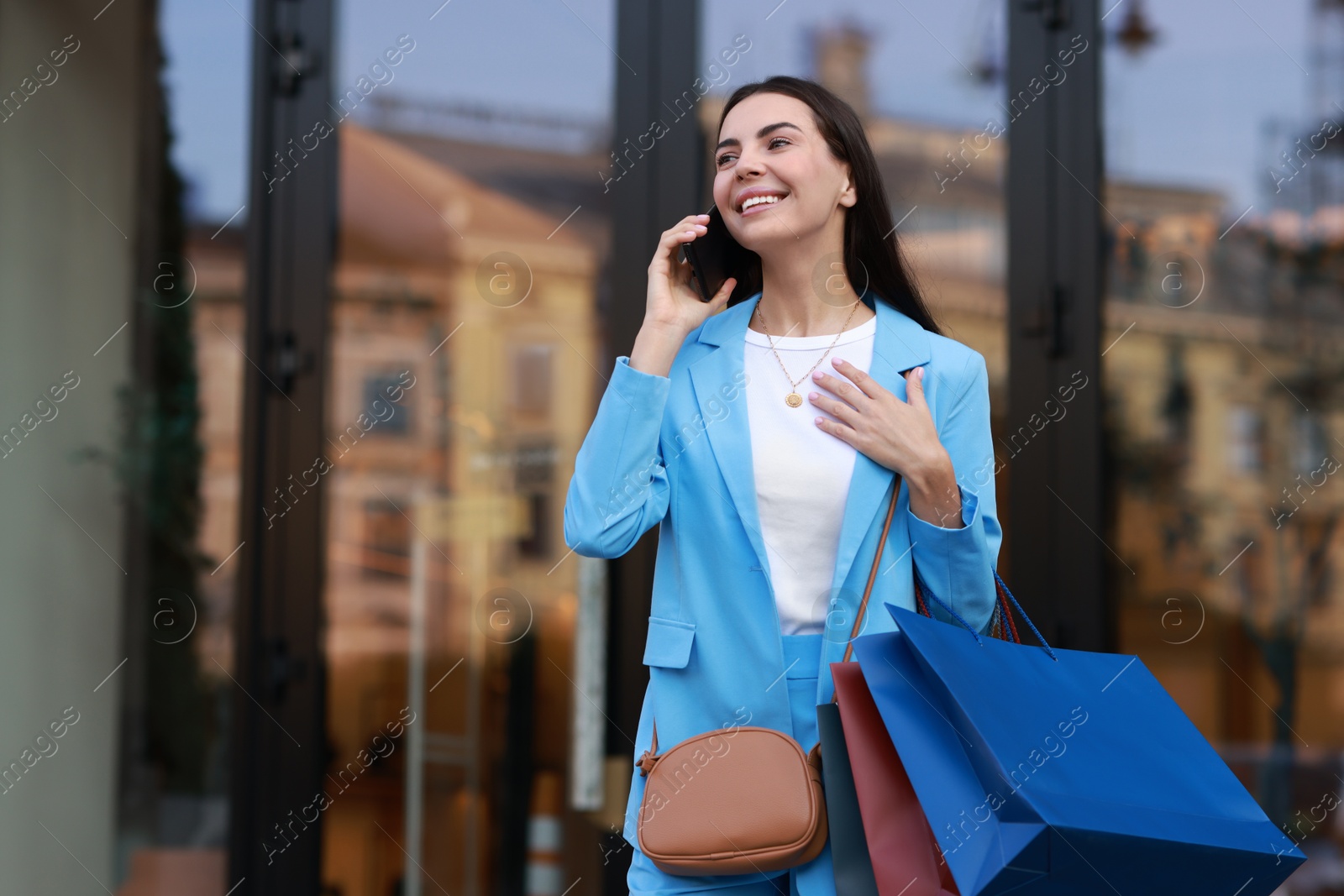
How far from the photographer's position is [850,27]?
11.2ft

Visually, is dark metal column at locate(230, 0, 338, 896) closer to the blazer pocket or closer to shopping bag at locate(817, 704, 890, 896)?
the blazer pocket

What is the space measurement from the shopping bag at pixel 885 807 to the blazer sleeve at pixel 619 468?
39 centimetres

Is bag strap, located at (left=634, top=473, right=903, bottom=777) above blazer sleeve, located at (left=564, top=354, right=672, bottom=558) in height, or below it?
below

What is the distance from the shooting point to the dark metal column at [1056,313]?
3170 mm

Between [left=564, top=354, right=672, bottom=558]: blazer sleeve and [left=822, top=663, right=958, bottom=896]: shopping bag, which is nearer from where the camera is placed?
[left=822, top=663, right=958, bottom=896]: shopping bag

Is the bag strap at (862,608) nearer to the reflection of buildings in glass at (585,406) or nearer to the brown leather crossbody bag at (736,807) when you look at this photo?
the brown leather crossbody bag at (736,807)

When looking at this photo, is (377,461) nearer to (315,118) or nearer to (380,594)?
(380,594)

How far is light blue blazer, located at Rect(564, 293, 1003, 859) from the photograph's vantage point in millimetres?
1699

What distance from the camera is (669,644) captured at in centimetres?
177

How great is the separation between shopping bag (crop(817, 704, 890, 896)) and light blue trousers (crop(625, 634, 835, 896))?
0.06 metres

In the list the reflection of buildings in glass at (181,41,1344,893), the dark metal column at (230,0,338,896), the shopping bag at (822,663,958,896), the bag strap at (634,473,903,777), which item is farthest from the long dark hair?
the dark metal column at (230,0,338,896)

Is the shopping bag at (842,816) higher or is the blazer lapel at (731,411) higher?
Answer: the blazer lapel at (731,411)

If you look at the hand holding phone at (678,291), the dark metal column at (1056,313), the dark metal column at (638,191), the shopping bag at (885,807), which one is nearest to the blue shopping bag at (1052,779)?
the shopping bag at (885,807)

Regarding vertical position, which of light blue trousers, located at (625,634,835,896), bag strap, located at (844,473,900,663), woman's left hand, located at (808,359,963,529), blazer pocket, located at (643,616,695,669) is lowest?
light blue trousers, located at (625,634,835,896)
